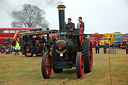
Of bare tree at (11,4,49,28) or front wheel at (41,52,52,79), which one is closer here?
front wheel at (41,52,52,79)

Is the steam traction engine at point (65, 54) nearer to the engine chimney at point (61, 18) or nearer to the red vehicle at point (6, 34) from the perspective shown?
the engine chimney at point (61, 18)

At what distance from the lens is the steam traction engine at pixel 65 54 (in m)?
7.86

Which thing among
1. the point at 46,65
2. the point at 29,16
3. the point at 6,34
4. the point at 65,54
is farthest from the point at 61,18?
the point at 29,16

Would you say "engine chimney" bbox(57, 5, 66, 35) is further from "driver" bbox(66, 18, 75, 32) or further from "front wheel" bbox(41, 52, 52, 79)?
"front wheel" bbox(41, 52, 52, 79)

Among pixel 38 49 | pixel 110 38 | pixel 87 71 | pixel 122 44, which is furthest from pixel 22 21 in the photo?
pixel 87 71

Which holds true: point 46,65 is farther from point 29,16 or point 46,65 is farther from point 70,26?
point 29,16

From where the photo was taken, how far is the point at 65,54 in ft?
27.3

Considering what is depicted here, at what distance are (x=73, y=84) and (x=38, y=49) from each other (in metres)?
11.6

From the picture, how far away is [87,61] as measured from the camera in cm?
866

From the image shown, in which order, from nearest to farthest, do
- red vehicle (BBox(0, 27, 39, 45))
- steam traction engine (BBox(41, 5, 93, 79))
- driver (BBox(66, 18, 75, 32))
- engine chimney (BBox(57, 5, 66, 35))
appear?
steam traction engine (BBox(41, 5, 93, 79)), engine chimney (BBox(57, 5, 66, 35)), driver (BBox(66, 18, 75, 32)), red vehicle (BBox(0, 27, 39, 45))

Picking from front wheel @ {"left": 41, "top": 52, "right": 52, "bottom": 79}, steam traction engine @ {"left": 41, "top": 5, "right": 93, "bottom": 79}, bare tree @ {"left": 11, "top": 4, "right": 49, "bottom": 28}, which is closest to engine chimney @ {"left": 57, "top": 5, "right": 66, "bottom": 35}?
steam traction engine @ {"left": 41, "top": 5, "right": 93, "bottom": 79}

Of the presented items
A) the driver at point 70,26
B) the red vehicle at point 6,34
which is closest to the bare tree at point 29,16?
the red vehicle at point 6,34

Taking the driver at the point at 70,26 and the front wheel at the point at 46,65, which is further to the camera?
the driver at the point at 70,26

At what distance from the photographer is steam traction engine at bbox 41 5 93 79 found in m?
7.86
